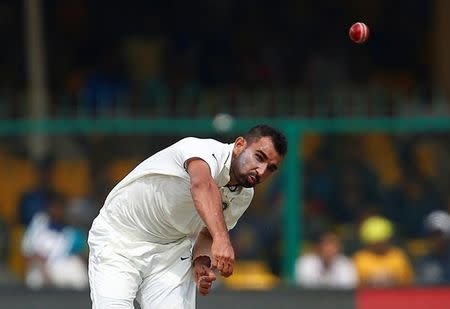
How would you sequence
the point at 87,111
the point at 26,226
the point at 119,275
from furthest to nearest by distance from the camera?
1. the point at 87,111
2. the point at 26,226
3. the point at 119,275

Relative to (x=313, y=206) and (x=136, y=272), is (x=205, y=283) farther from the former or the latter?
(x=313, y=206)

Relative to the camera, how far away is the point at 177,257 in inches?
296

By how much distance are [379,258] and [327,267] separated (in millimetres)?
506

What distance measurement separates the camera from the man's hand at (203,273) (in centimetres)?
716

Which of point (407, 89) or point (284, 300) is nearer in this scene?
point (284, 300)

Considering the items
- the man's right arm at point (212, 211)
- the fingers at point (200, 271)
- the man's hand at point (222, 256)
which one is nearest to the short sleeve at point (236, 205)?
the fingers at point (200, 271)

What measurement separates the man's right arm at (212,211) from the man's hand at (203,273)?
571 millimetres

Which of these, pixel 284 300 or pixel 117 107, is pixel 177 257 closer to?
pixel 284 300

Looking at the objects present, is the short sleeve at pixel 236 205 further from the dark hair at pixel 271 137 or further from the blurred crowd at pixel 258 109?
the blurred crowd at pixel 258 109

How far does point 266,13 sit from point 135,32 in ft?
5.64

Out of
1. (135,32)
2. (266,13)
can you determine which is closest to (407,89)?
(266,13)

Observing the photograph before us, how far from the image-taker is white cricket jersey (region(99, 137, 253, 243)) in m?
7.11

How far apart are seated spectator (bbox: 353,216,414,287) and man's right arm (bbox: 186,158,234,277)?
5675 millimetres

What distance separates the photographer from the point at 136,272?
7387mm
